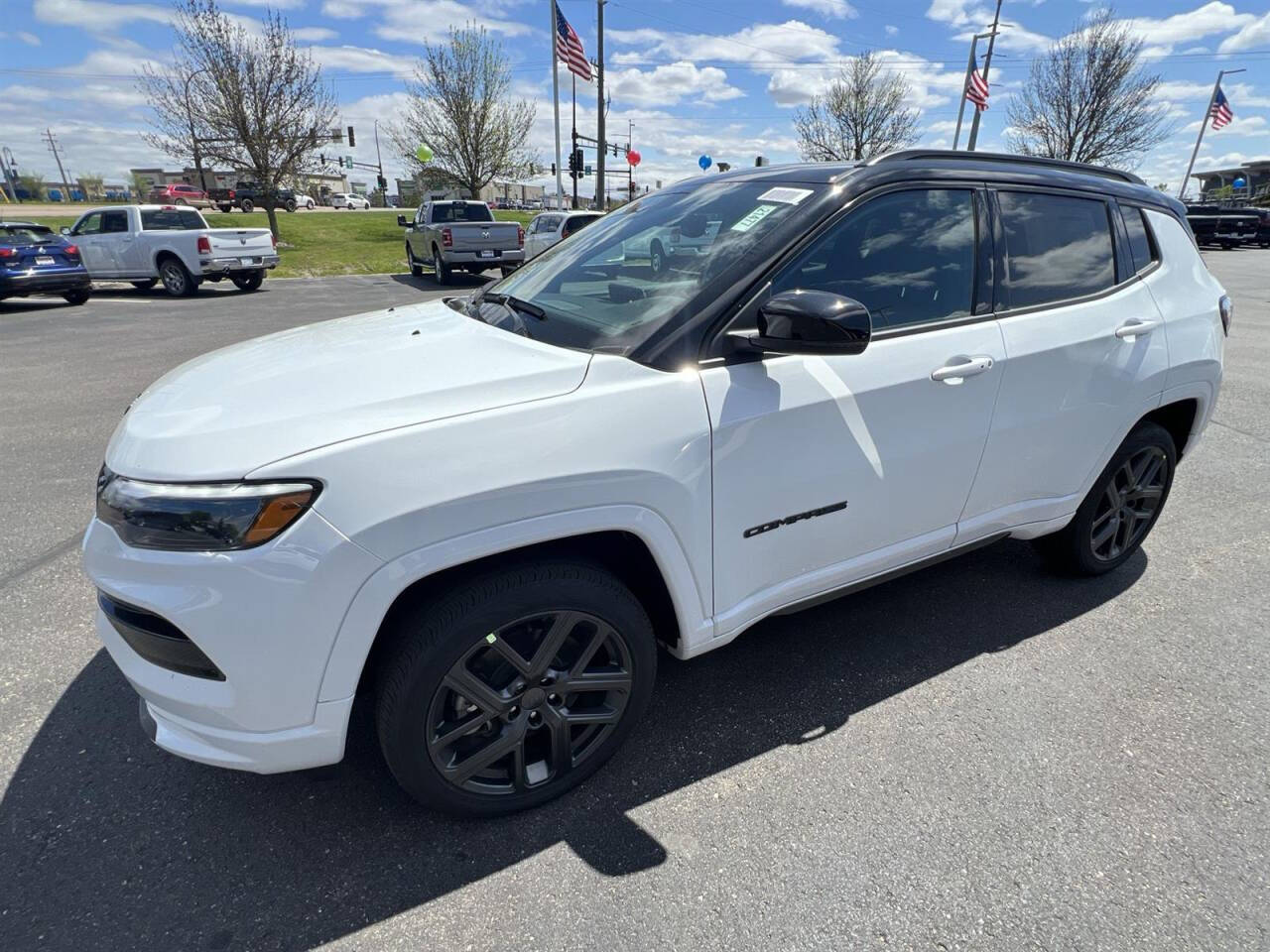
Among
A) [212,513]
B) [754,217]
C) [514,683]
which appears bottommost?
[514,683]

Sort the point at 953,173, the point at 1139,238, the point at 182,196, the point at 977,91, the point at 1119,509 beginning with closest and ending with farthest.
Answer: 1. the point at 953,173
2. the point at 1139,238
3. the point at 1119,509
4. the point at 977,91
5. the point at 182,196

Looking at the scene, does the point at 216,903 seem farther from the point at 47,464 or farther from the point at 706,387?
the point at 47,464

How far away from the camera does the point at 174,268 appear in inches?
605

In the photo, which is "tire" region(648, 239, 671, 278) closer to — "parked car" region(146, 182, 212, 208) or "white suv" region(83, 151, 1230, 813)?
"white suv" region(83, 151, 1230, 813)

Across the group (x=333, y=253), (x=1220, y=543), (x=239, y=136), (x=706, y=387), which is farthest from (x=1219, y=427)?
(x=239, y=136)

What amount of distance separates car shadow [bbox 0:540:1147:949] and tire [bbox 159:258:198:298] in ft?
50.3

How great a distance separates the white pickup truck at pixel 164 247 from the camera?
15.2 m

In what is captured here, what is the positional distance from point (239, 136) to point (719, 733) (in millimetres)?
30212

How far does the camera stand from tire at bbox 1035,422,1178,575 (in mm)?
3291

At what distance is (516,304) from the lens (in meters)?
2.68

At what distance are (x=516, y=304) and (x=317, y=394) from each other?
957 mm

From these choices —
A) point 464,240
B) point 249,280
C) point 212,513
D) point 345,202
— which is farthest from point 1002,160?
point 345,202

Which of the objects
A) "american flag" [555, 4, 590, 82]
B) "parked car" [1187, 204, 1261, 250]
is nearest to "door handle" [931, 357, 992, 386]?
"american flag" [555, 4, 590, 82]

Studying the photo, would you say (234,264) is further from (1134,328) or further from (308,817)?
(1134,328)
